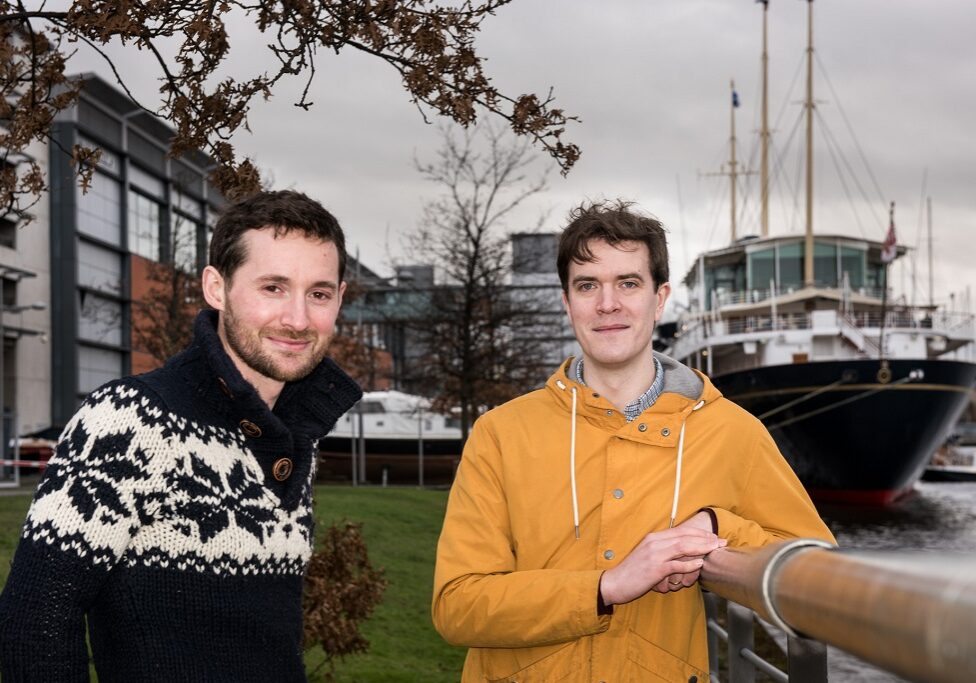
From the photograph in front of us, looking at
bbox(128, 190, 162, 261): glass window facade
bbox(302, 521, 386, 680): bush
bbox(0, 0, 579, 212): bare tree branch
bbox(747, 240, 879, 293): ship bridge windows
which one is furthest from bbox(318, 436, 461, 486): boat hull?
bbox(0, 0, 579, 212): bare tree branch

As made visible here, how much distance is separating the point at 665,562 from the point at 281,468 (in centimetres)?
90

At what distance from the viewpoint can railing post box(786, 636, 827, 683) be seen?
1848 millimetres

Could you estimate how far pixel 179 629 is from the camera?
7.07 feet

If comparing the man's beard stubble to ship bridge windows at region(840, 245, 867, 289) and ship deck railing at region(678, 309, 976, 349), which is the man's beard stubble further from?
ship bridge windows at region(840, 245, 867, 289)

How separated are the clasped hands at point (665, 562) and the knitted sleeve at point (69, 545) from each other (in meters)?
0.99

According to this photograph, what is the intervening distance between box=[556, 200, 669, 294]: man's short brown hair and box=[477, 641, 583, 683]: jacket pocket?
0.90m

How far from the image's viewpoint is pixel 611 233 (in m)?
2.59

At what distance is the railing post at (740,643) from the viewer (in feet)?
9.22

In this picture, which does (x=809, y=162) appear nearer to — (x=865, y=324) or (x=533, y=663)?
(x=865, y=324)

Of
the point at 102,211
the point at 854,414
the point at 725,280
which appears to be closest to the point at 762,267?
the point at 725,280

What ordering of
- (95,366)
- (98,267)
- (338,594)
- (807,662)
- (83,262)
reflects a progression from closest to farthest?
1. (807,662)
2. (338,594)
3. (83,262)
4. (95,366)
5. (98,267)

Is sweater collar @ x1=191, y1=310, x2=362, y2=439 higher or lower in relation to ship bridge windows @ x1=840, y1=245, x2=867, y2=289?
lower

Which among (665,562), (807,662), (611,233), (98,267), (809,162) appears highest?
(809,162)

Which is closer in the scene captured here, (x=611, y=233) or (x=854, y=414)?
(x=611, y=233)
